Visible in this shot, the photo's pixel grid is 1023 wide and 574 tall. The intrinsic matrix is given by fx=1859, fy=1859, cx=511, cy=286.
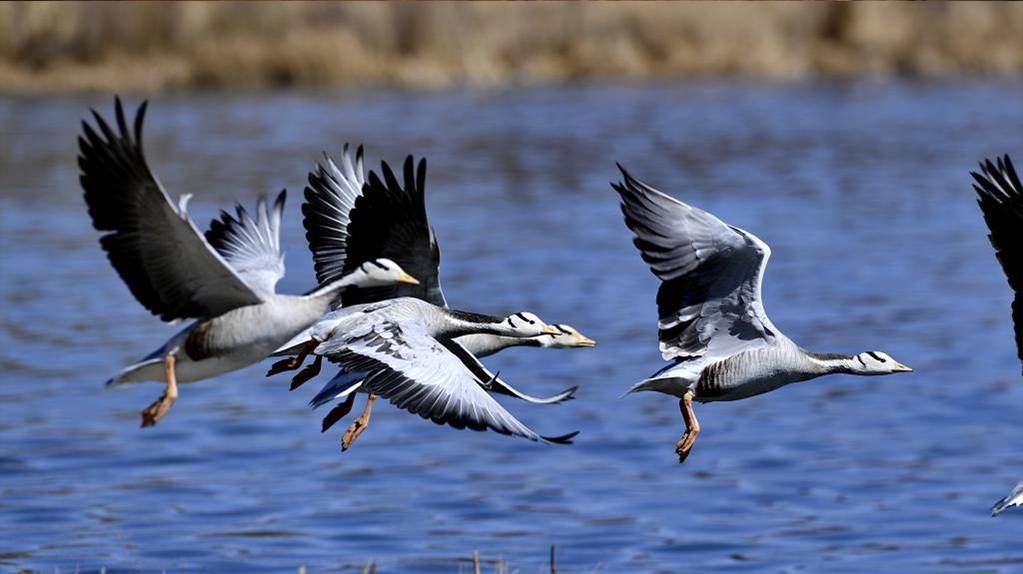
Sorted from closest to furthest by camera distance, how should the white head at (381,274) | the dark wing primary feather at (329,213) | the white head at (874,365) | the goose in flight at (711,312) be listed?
the goose in flight at (711,312), the white head at (381,274), the white head at (874,365), the dark wing primary feather at (329,213)

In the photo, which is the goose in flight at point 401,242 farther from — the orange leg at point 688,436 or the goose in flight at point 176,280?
the orange leg at point 688,436

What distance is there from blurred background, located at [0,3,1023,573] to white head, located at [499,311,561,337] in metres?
1.52

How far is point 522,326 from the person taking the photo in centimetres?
1053

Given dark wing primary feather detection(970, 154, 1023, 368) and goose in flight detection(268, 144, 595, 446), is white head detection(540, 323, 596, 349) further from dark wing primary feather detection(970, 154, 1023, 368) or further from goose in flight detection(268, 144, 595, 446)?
dark wing primary feather detection(970, 154, 1023, 368)

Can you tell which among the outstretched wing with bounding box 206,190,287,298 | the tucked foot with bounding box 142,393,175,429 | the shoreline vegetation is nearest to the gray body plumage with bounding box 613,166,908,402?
the tucked foot with bounding box 142,393,175,429

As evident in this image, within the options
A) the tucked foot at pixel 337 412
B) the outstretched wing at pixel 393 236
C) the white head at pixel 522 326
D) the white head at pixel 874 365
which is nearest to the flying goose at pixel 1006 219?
the white head at pixel 874 365

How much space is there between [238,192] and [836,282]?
427 inches

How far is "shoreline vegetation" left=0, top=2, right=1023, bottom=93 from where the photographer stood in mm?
44969

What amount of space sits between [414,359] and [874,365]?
2.65m

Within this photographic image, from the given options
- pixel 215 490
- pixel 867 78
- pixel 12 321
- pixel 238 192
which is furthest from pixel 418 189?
pixel 867 78

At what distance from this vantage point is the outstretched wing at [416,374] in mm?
9008

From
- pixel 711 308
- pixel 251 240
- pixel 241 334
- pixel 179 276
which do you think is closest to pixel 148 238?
pixel 179 276

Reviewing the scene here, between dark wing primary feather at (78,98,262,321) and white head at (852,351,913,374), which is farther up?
dark wing primary feather at (78,98,262,321)

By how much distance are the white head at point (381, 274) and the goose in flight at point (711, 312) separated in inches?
48.8
